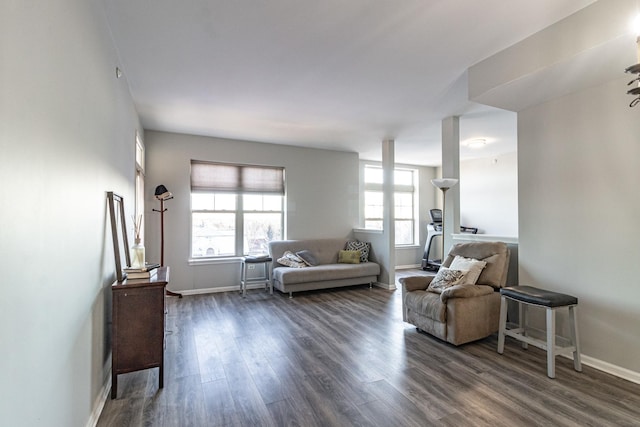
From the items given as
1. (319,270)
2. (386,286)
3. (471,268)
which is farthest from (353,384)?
(386,286)

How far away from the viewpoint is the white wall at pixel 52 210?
1.04 meters

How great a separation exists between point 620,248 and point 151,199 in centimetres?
579

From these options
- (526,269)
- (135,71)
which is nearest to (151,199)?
(135,71)

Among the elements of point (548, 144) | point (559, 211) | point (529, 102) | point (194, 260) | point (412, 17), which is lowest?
point (194, 260)

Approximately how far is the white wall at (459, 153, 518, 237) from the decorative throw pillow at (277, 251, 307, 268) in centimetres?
472

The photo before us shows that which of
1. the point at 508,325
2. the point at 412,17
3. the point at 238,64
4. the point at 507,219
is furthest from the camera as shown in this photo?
the point at 507,219

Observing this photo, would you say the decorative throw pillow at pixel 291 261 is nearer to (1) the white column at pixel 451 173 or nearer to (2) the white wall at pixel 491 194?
(1) the white column at pixel 451 173

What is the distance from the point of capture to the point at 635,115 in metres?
2.51

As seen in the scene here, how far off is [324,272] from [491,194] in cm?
468

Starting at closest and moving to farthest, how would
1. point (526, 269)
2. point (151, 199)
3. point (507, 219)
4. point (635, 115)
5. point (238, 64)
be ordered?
1. point (635, 115)
2. point (238, 64)
3. point (526, 269)
4. point (151, 199)
5. point (507, 219)

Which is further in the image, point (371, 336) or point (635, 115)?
point (371, 336)

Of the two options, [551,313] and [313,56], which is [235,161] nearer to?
[313,56]

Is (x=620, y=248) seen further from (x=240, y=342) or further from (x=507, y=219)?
(x=507, y=219)

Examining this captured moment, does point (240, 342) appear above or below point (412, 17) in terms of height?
below
